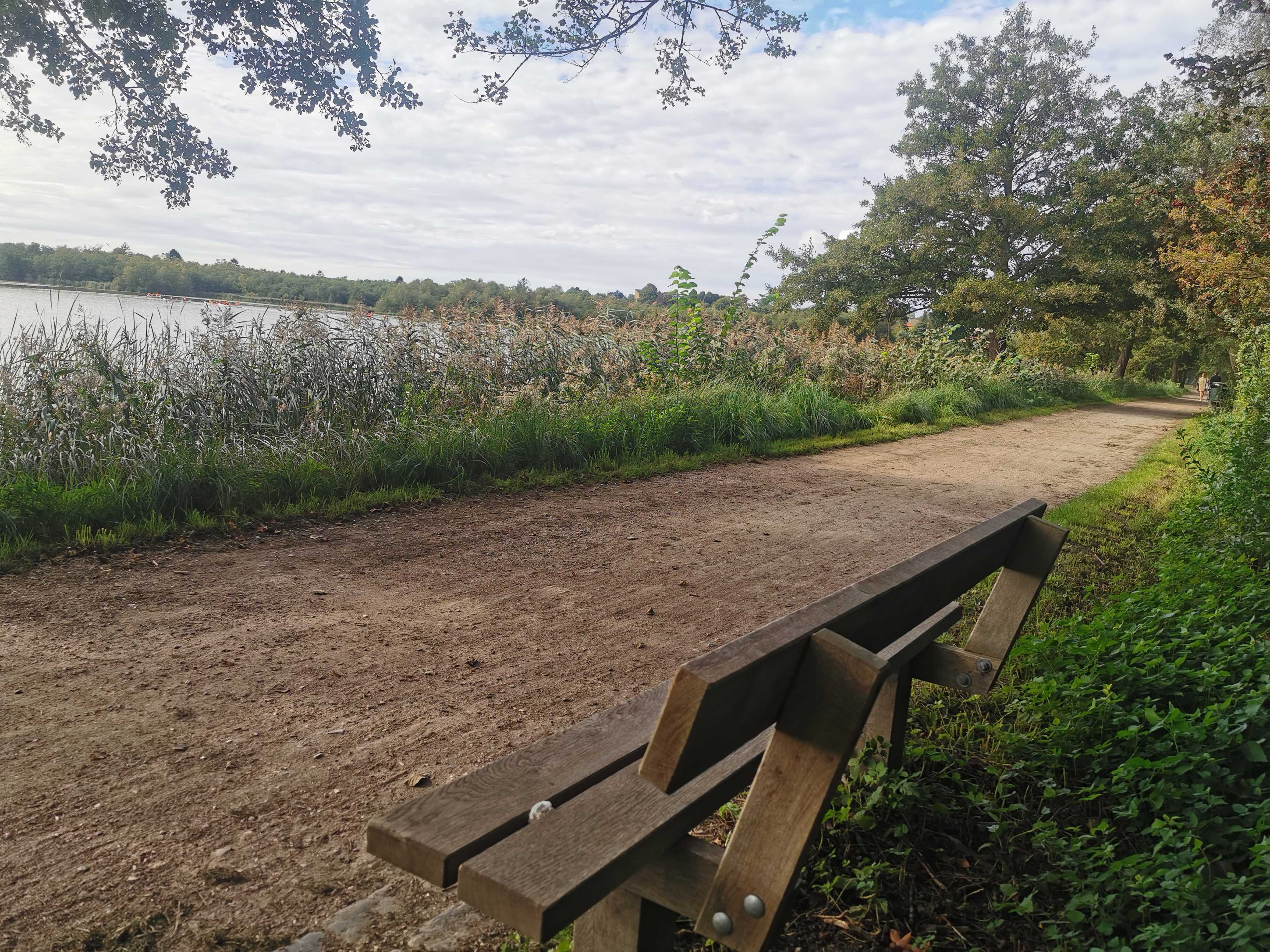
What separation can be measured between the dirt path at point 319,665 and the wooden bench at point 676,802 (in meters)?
0.84

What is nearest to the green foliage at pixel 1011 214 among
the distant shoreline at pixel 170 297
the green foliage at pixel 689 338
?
the green foliage at pixel 689 338

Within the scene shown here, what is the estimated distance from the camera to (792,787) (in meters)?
1.65

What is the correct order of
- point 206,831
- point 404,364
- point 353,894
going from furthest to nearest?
point 404,364, point 206,831, point 353,894

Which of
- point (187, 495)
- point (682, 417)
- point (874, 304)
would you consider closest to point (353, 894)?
point (187, 495)

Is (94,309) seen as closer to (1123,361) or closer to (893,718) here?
(893,718)

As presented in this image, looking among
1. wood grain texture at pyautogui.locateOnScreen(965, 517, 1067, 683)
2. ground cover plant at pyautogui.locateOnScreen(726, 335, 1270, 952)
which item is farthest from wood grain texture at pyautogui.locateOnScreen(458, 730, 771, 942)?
wood grain texture at pyautogui.locateOnScreen(965, 517, 1067, 683)

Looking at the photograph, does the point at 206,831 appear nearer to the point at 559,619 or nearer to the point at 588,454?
the point at 559,619

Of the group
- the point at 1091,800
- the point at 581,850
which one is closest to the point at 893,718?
the point at 1091,800

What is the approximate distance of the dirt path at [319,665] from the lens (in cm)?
245

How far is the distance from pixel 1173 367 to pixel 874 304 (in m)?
35.0

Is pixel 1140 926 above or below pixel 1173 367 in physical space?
below

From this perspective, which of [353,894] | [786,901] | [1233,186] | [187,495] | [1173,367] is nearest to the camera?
[786,901]

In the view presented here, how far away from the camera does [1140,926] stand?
7.14ft

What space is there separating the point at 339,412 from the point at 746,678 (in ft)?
22.9
